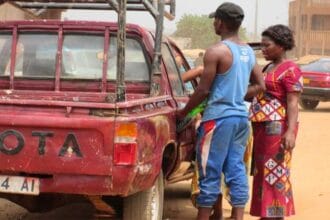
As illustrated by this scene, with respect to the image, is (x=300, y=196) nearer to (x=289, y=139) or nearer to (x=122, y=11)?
(x=289, y=139)

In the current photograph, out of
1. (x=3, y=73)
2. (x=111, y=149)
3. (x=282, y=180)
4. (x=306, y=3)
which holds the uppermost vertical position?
(x=306, y=3)

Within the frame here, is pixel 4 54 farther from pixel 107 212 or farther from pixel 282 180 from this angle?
pixel 282 180

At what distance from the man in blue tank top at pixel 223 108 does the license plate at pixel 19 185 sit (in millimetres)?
1162

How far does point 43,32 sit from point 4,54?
0.42 metres

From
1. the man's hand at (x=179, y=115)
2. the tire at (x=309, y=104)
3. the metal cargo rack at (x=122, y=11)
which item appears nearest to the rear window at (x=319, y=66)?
the tire at (x=309, y=104)

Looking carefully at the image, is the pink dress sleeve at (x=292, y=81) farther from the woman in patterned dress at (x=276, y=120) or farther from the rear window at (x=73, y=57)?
the rear window at (x=73, y=57)

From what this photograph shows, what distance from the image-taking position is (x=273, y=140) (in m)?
5.17

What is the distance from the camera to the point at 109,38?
224 inches

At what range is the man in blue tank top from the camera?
4.63 meters

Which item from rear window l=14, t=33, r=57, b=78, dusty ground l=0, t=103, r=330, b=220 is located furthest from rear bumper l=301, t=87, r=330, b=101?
rear window l=14, t=33, r=57, b=78

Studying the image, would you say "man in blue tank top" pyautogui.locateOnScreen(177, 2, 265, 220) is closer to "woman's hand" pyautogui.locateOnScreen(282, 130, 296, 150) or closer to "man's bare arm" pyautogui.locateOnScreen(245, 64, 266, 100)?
"man's bare arm" pyautogui.locateOnScreen(245, 64, 266, 100)

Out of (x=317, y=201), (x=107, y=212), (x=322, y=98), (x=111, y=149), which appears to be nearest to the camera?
(x=111, y=149)

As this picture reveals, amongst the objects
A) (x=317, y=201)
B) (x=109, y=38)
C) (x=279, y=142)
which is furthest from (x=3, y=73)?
(x=317, y=201)

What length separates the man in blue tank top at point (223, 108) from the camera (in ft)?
15.2
